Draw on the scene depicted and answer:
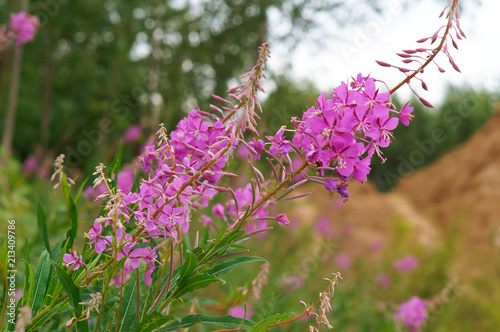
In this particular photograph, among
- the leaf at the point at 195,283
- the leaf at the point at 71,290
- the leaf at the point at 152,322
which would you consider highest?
the leaf at the point at 71,290

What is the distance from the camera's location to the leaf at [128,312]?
114cm

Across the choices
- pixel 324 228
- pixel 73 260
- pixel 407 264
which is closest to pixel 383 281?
pixel 407 264

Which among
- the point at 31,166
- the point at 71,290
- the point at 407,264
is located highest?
the point at 31,166

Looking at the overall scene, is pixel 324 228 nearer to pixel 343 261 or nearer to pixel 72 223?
pixel 343 261

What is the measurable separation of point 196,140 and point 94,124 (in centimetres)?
1315

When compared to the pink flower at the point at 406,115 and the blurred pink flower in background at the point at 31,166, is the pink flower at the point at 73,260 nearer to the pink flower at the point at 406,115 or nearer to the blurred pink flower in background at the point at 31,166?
the pink flower at the point at 406,115

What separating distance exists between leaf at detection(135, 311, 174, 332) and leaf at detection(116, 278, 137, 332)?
0.31 feet

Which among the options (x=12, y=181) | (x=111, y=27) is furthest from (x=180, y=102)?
(x=12, y=181)

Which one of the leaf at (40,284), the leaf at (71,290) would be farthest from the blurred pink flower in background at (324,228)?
the leaf at (71,290)

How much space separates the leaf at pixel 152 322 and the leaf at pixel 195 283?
10 cm

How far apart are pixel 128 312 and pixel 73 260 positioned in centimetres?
19

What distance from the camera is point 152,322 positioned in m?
1.03

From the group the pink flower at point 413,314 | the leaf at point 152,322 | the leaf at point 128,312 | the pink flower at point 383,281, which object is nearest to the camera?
the leaf at point 152,322

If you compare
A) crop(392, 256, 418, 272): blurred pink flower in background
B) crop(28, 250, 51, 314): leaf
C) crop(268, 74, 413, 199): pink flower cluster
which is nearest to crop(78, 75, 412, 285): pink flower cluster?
crop(268, 74, 413, 199): pink flower cluster
